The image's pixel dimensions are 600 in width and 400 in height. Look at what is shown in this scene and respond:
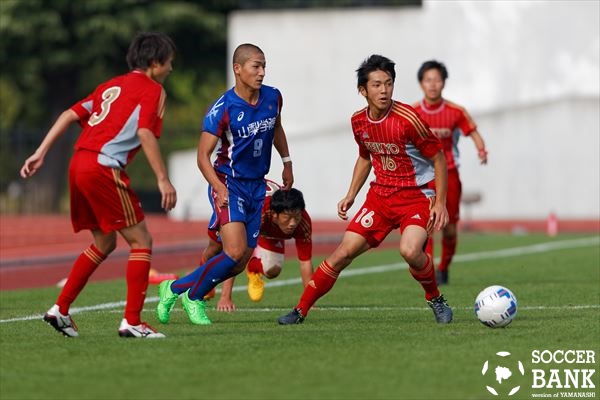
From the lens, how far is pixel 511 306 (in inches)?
418

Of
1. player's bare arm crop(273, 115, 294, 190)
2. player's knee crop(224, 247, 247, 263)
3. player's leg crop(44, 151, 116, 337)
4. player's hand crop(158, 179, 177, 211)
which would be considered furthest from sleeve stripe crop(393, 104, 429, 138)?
player's leg crop(44, 151, 116, 337)

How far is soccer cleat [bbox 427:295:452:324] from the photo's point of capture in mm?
11078

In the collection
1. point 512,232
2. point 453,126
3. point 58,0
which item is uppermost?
point 58,0

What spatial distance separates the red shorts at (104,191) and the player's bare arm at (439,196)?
240 cm

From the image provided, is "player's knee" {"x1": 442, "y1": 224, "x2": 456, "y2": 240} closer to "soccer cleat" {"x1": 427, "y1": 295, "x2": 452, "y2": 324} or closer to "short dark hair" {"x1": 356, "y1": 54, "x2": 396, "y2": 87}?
"soccer cleat" {"x1": 427, "y1": 295, "x2": 452, "y2": 324}

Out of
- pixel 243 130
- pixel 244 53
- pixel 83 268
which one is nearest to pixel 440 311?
pixel 243 130

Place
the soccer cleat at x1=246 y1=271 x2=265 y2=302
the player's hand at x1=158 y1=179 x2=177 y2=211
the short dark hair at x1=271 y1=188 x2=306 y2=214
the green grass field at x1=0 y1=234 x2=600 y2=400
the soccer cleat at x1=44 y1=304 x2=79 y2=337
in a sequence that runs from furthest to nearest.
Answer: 1. the soccer cleat at x1=246 y1=271 x2=265 y2=302
2. the short dark hair at x1=271 y1=188 x2=306 y2=214
3. the soccer cleat at x1=44 y1=304 x2=79 y2=337
4. the player's hand at x1=158 y1=179 x2=177 y2=211
5. the green grass field at x1=0 y1=234 x2=600 y2=400

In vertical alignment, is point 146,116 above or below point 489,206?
above

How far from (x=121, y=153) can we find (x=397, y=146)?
237 centimetres

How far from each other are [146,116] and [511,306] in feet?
10.2

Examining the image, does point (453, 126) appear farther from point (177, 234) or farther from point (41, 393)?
point (177, 234)

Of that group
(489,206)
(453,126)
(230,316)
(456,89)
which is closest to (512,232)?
(489,206)

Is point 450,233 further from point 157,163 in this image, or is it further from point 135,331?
point 157,163

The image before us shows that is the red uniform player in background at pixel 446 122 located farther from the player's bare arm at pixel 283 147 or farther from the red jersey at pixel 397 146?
the red jersey at pixel 397 146
